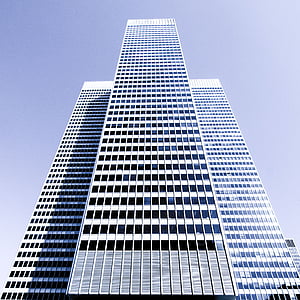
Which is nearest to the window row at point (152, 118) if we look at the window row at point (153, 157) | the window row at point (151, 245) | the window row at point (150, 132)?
the window row at point (150, 132)

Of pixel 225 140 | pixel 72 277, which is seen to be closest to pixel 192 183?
pixel 72 277

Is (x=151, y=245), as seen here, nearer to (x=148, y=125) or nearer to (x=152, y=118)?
(x=148, y=125)

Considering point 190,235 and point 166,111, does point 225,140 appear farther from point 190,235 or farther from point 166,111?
point 190,235

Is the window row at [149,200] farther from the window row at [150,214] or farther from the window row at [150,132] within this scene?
the window row at [150,132]

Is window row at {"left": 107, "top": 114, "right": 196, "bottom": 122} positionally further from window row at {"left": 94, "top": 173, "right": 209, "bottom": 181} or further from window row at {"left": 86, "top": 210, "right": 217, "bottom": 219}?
window row at {"left": 86, "top": 210, "right": 217, "bottom": 219}

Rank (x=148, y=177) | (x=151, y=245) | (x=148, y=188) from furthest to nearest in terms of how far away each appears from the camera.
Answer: (x=148, y=177) → (x=148, y=188) → (x=151, y=245)

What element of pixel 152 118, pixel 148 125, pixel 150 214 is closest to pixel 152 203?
pixel 150 214

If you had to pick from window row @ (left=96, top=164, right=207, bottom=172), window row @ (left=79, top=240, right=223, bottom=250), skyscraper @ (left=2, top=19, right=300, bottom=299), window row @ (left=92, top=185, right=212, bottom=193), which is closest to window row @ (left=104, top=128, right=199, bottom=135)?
skyscraper @ (left=2, top=19, right=300, bottom=299)

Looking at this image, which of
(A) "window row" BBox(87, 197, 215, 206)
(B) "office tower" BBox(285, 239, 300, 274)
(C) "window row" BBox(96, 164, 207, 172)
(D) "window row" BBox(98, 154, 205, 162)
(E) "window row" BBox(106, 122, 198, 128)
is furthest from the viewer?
(B) "office tower" BBox(285, 239, 300, 274)

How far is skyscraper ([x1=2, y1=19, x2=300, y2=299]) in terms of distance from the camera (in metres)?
→ 33.3

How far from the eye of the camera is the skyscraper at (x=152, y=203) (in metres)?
33.3

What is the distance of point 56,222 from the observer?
7788 centimetres

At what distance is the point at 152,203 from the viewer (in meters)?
43.1

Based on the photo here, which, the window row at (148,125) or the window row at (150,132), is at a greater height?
Result: the window row at (148,125)
